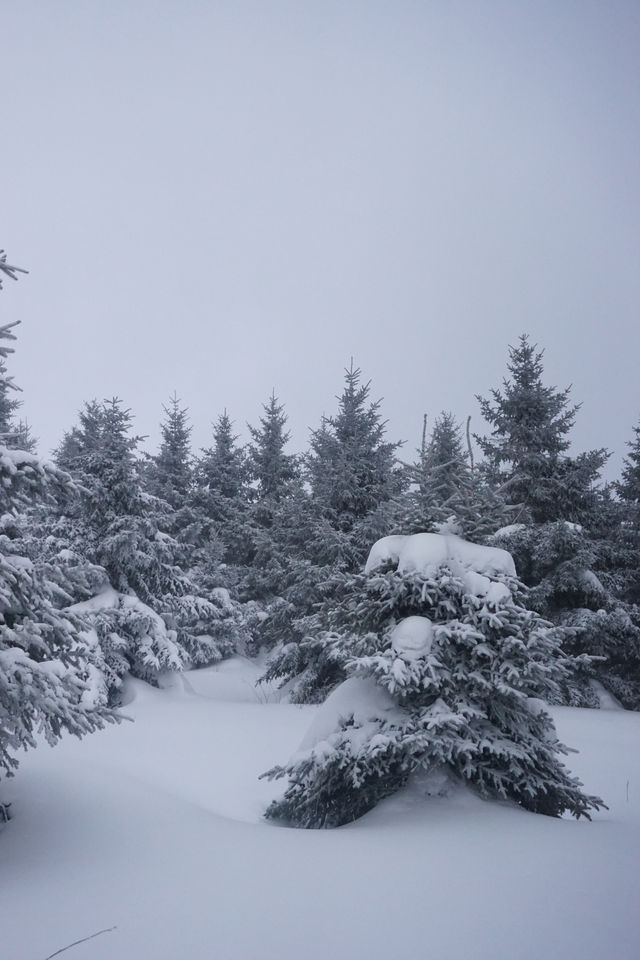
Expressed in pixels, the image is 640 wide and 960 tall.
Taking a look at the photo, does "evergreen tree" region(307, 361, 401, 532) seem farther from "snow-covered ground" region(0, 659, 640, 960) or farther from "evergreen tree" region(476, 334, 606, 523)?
"snow-covered ground" region(0, 659, 640, 960)

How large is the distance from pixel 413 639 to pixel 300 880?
222 centimetres

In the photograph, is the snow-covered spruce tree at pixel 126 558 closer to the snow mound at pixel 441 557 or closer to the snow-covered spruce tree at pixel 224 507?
the snow-covered spruce tree at pixel 224 507

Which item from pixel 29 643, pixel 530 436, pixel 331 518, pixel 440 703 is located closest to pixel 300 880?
pixel 440 703

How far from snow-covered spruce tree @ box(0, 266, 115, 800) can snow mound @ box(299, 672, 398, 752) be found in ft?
7.14

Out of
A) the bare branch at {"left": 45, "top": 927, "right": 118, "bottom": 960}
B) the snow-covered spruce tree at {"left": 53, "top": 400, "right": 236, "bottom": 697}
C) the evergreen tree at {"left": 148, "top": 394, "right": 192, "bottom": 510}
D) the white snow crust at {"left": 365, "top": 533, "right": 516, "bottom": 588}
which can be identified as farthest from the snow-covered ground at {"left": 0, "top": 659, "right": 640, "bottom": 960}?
the evergreen tree at {"left": 148, "top": 394, "right": 192, "bottom": 510}

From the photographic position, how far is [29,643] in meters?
4.07

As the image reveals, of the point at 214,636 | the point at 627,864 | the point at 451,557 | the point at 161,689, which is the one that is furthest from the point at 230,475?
the point at 627,864

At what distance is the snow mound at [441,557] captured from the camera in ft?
17.7

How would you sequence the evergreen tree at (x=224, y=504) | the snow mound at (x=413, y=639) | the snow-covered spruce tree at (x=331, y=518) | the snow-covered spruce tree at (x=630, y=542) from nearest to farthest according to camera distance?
1. the snow mound at (x=413, y=639)
2. the snow-covered spruce tree at (x=331, y=518)
3. the snow-covered spruce tree at (x=630, y=542)
4. the evergreen tree at (x=224, y=504)

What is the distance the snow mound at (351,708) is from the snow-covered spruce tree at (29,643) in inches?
85.7

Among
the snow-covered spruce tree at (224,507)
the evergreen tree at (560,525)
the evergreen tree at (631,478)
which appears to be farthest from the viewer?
the snow-covered spruce tree at (224,507)

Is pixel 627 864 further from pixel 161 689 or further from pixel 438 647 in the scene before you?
pixel 161 689

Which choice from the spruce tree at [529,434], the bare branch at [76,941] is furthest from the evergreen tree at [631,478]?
the bare branch at [76,941]

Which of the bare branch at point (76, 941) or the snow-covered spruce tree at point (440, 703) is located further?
the snow-covered spruce tree at point (440, 703)
